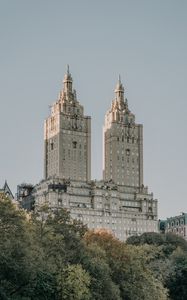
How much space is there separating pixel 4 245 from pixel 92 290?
1918 centimetres

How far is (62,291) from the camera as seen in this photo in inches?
3526

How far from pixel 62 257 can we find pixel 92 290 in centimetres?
551

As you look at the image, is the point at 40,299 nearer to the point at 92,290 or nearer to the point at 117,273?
the point at 92,290

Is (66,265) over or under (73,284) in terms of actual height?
over

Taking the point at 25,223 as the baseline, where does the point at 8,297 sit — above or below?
below

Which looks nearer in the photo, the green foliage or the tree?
the green foliage

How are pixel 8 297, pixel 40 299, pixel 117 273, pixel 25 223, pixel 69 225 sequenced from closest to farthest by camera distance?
pixel 8 297
pixel 40 299
pixel 25 223
pixel 69 225
pixel 117 273

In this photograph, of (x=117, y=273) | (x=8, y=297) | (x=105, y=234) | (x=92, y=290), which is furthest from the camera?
(x=105, y=234)

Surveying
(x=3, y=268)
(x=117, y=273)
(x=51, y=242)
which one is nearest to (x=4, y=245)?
(x=3, y=268)

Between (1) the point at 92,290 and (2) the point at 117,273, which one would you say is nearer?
(1) the point at 92,290

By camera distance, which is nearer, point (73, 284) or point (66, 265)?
point (73, 284)

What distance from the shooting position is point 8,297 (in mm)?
79375

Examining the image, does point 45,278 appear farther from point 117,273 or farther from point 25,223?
point 117,273

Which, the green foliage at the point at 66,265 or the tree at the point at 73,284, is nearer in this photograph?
the green foliage at the point at 66,265
